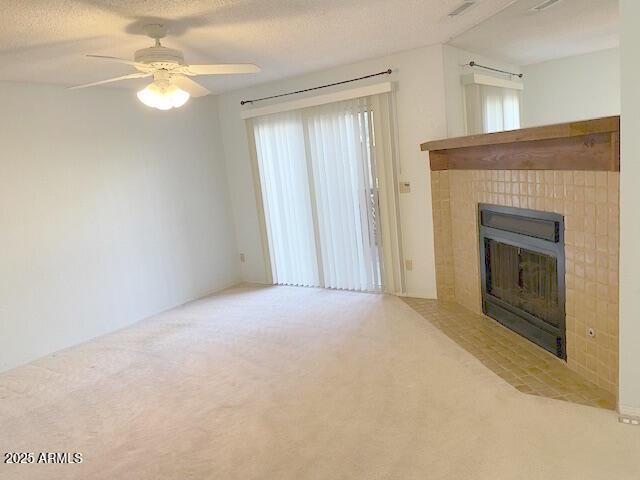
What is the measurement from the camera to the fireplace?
287cm

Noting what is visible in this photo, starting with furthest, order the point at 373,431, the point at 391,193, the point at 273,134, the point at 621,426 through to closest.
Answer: the point at 273,134 < the point at 391,193 < the point at 373,431 < the point at 621,426

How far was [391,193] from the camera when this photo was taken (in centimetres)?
436

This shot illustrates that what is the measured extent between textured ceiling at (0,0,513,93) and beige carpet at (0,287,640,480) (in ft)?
7.10

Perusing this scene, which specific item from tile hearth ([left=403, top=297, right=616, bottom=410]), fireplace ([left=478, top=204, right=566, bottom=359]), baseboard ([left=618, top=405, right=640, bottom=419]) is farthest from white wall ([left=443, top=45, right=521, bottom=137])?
baseboard ([left=618, top=405, right=640, bottom=419])

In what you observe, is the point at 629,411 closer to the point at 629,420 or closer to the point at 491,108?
the point at 629,420

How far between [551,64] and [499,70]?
59 cm

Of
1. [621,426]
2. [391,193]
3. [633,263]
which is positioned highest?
[391,193]

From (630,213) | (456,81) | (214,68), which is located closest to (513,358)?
(630,213)

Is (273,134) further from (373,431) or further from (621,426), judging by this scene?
(621,426)

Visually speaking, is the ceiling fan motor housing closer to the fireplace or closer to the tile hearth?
the fireplace

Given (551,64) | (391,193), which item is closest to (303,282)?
(391,193)

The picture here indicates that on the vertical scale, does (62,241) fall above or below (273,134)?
below

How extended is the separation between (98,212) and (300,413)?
9.03 ft

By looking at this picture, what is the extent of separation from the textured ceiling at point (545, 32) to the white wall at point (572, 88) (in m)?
0.06
